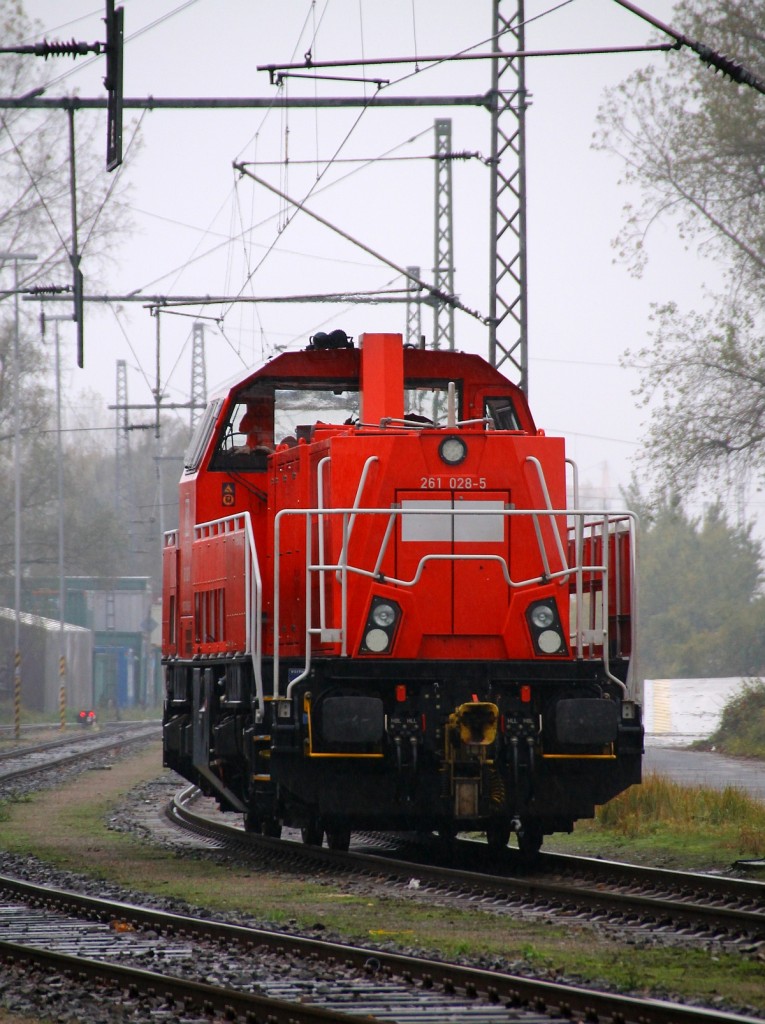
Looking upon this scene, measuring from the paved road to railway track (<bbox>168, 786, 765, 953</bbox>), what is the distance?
656 centimetres

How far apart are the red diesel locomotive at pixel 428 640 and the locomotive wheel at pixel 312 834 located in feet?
1.61

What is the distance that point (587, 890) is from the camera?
30.9 ft

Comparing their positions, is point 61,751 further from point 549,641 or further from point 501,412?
point 549,641

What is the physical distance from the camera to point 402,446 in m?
10.7

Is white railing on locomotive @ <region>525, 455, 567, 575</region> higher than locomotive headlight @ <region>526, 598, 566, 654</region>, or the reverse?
white railing on locomotive @ <region>525, 455, 567, 575</region>

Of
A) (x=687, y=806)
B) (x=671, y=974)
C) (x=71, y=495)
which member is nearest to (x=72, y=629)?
(x=71, y=495)

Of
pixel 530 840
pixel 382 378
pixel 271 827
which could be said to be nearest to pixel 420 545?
pixel 382 378

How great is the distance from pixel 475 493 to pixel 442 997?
4.99 meters

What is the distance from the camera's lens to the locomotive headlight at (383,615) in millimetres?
10414

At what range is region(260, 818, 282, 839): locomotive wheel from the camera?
13.3m

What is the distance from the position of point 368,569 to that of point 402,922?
9.80 feet

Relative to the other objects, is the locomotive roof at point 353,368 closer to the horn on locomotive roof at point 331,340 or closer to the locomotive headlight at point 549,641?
the horn on locomotive roof at point 331,340

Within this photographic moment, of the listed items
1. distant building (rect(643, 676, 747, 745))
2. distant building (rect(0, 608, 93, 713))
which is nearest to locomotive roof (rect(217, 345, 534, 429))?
distant building (rect(643, 676, 747, 745))

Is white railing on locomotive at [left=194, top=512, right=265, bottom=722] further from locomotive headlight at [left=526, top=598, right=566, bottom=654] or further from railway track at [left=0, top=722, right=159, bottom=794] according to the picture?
railway track at [left=0, top=722, right=159, bottom=794]
